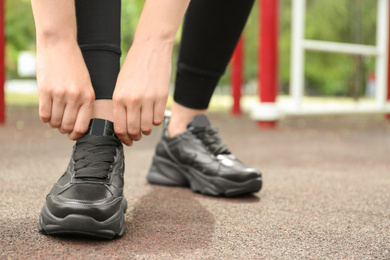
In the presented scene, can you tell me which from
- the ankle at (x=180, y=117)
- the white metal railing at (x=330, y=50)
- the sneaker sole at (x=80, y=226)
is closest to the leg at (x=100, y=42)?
the sneaker sole at (x=80, y=226)

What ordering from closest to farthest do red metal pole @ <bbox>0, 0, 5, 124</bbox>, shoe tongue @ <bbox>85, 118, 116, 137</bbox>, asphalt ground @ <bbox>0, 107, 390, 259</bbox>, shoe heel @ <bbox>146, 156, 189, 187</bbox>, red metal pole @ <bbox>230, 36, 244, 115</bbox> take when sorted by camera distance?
asphalt ground @ <bbox>0, 107, 390, 259</bbox> < shoe tongue @ <bbox>85, 118, 116, 137</bbox> < shoe heel @ <bbox>146, 156, 189, 187</bbox> < red metal pole @ <bbox>0, 0, 5, 124</bbox> < red metal pole @ <bbox>230, 36, 244, 115</bbox>

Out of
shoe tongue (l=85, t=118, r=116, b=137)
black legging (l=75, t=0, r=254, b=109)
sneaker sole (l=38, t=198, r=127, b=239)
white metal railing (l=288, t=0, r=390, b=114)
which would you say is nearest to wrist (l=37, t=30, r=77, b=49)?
shoe tongue (l=85, t=118, r=116, b=137)

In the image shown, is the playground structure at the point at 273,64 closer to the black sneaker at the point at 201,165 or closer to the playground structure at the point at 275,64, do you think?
the playground structure at the point at 275,64

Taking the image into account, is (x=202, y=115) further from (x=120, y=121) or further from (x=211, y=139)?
(x=120, y=121)

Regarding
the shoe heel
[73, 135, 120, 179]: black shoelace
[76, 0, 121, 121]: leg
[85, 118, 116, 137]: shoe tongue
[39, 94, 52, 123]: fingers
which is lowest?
the shoe heel

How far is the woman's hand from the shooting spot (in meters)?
0.62

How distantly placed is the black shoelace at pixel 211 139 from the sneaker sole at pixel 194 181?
2.3 inches

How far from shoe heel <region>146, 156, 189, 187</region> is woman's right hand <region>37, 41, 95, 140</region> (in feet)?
1.21

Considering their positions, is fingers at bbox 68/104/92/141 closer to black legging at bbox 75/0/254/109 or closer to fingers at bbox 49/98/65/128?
fingers at bbox 49/98/65/128

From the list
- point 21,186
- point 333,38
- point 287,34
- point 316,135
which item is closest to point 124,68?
point 21,186

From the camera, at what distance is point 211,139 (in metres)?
0.94

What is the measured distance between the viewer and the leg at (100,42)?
68 cm

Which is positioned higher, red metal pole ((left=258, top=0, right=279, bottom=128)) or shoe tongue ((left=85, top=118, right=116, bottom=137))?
shoe tongue ((left=85, top=118, right=116, bottom=137))

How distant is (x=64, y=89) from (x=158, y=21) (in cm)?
17
